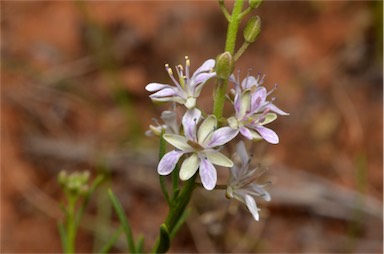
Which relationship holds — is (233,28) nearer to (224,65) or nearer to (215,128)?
(224,65)

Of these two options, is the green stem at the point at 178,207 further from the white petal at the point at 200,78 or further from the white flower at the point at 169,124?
the white petal at the point at 200,78

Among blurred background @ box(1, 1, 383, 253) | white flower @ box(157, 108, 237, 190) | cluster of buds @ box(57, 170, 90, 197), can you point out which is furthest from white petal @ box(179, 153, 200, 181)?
blurred background @ box(1, 1, 383, 253)

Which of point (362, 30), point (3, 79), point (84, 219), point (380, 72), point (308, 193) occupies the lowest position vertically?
point (84, 219)

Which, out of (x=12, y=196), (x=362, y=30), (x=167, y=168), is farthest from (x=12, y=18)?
(x=167, y=168)

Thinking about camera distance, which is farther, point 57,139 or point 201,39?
point 201,39

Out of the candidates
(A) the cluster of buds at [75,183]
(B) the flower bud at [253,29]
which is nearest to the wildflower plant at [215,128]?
(B) the flower bud at [253,29]

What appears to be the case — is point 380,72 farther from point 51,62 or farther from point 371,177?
point 51,62

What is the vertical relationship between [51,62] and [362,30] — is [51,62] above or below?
below
